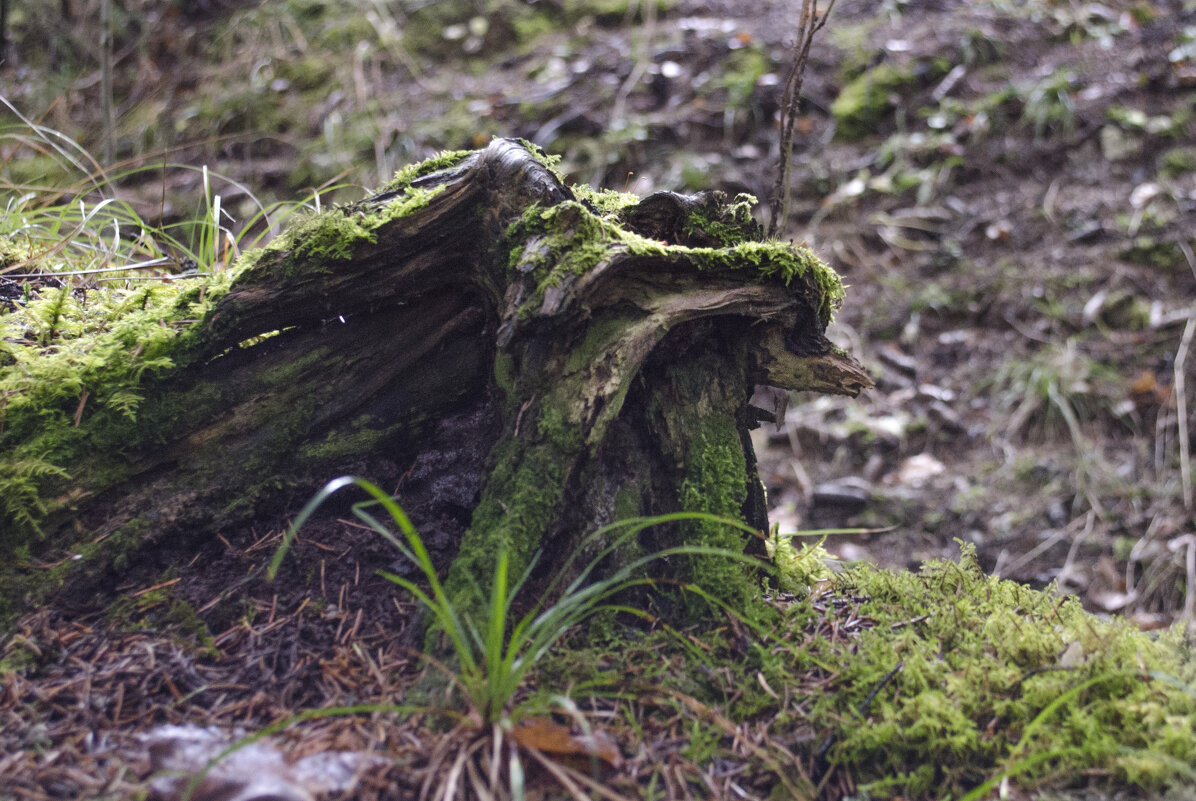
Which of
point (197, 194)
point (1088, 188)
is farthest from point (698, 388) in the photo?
point (197, 194)

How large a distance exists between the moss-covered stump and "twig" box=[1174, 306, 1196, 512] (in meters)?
2.76

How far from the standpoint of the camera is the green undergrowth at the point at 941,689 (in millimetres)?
1362

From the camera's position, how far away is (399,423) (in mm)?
1949

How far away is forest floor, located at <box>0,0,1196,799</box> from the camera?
3.61 metres

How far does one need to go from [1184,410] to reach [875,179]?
2.53 metres

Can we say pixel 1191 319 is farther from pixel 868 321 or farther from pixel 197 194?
pixel 197 194

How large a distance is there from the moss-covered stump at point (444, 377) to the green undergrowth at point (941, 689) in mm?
237

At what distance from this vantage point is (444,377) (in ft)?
6.46

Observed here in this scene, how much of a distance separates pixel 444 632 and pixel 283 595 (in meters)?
0.46

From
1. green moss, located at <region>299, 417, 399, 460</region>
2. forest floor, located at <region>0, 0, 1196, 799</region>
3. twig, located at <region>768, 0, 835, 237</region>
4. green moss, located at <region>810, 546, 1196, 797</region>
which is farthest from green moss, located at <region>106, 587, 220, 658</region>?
twig, located at <region>768, 0, 835, 237</region>

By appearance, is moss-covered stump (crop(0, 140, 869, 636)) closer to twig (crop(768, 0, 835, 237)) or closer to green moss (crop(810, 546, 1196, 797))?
green moss (crop(810, 546, 1196, 797))

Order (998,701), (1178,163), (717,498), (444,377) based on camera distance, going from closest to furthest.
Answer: (998,701) → (717,498) → (444,377) → (1178,163)

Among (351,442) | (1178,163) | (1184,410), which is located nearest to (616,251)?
(351,442)

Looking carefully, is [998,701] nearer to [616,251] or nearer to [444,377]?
[616,251]
